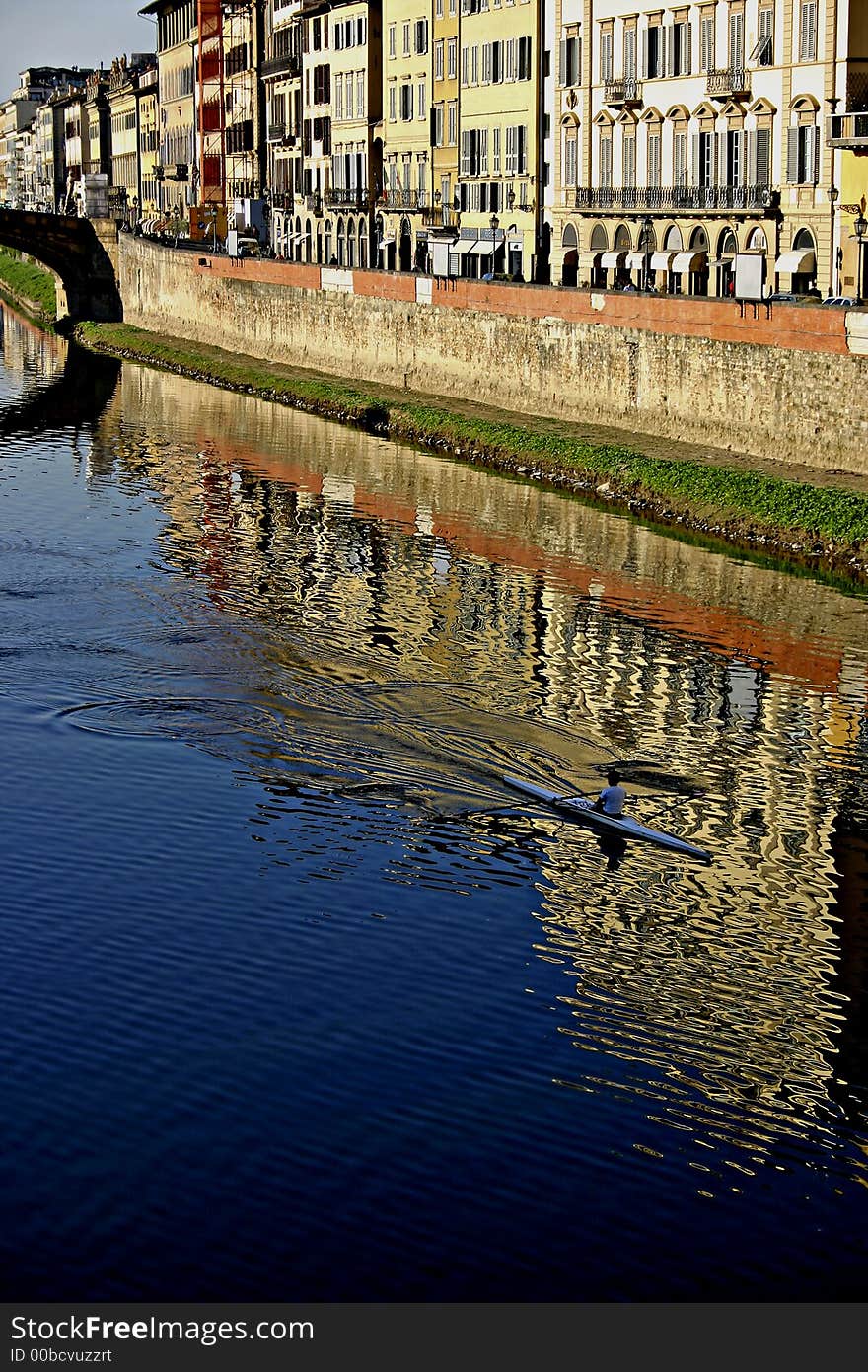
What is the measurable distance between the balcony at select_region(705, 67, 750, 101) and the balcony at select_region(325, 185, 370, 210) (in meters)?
28.1

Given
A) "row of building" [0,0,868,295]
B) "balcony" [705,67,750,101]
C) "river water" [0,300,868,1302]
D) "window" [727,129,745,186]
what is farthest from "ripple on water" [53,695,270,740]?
"window" [727,129,745,186]

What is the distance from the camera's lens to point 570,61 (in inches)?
2362

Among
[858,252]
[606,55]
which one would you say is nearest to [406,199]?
[606,55]

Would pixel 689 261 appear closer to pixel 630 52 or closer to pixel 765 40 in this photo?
pixel 765 40

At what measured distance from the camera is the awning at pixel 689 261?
54.7 meters

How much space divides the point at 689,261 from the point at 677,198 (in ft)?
5.88

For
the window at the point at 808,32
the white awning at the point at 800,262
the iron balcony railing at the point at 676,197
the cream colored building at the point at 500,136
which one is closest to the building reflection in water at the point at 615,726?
the white awning at the point at 800,262

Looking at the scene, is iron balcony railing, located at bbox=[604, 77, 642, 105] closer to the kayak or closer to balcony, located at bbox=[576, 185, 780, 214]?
balcony, located at bbox=[576, 185, 780, 214]

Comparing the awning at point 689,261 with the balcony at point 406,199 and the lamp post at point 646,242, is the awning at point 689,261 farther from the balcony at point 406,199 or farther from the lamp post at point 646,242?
the balcony at point 406,199

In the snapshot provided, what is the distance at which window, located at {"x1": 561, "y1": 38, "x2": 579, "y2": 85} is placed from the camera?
Result: 5953 cm

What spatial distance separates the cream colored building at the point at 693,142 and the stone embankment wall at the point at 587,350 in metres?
4.71

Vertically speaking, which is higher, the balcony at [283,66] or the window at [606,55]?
the balcony at [283,66]

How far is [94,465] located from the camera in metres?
46.6

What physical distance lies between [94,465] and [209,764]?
25.9 meters
